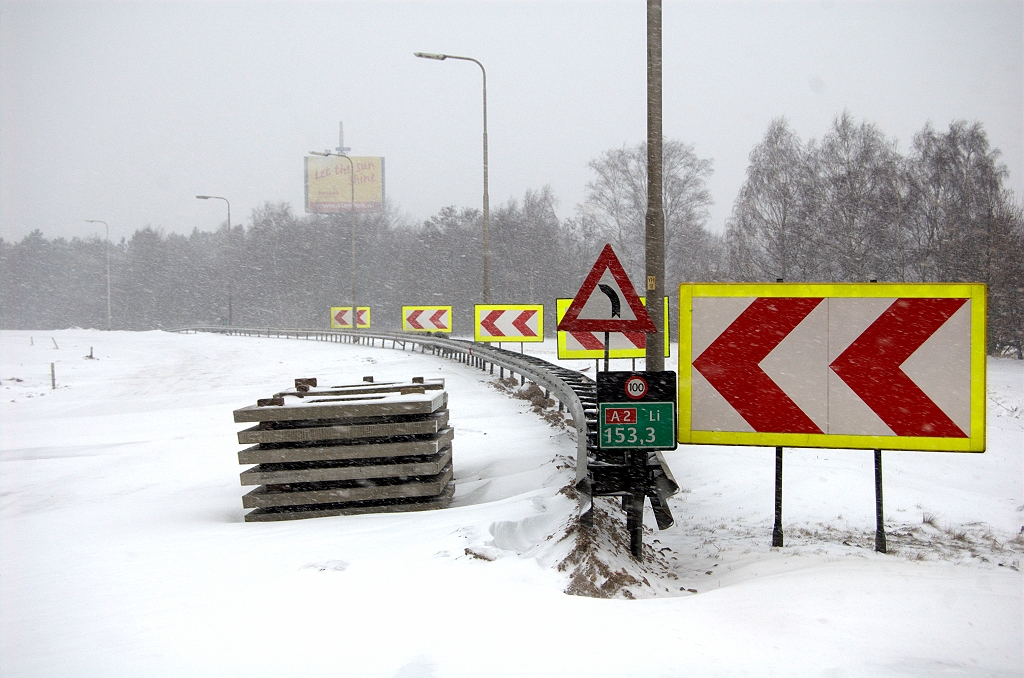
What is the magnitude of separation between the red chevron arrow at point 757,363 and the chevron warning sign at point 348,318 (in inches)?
1216

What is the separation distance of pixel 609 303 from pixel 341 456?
282 centimetres

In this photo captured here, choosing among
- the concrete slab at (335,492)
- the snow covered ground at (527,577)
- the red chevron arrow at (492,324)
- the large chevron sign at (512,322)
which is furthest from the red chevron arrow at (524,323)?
the concrete slab at (335,492)

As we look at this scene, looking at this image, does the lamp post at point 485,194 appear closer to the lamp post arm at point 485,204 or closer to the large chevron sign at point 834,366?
the lamp post arm at point 485,204

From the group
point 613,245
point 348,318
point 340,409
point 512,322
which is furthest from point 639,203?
point 340,409

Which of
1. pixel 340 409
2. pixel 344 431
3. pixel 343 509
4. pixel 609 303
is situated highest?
pixel 609 303

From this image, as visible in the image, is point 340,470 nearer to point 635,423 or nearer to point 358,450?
point 358,450

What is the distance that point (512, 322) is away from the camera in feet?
54.7

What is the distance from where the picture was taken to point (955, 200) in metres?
33.2

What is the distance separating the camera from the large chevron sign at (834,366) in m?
4.86

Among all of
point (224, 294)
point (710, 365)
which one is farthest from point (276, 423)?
point (224, 294)

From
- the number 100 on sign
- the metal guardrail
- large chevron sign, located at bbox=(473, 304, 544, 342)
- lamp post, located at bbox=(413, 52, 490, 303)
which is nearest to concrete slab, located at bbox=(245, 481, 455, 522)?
the metal guardrail

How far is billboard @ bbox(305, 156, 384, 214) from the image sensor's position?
80.4 meters

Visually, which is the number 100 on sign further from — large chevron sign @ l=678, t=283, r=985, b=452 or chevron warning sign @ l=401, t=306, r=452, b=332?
chevron warning sign @ l=401, t=306, r=452, b=332

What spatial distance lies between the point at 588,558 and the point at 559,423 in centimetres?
606
